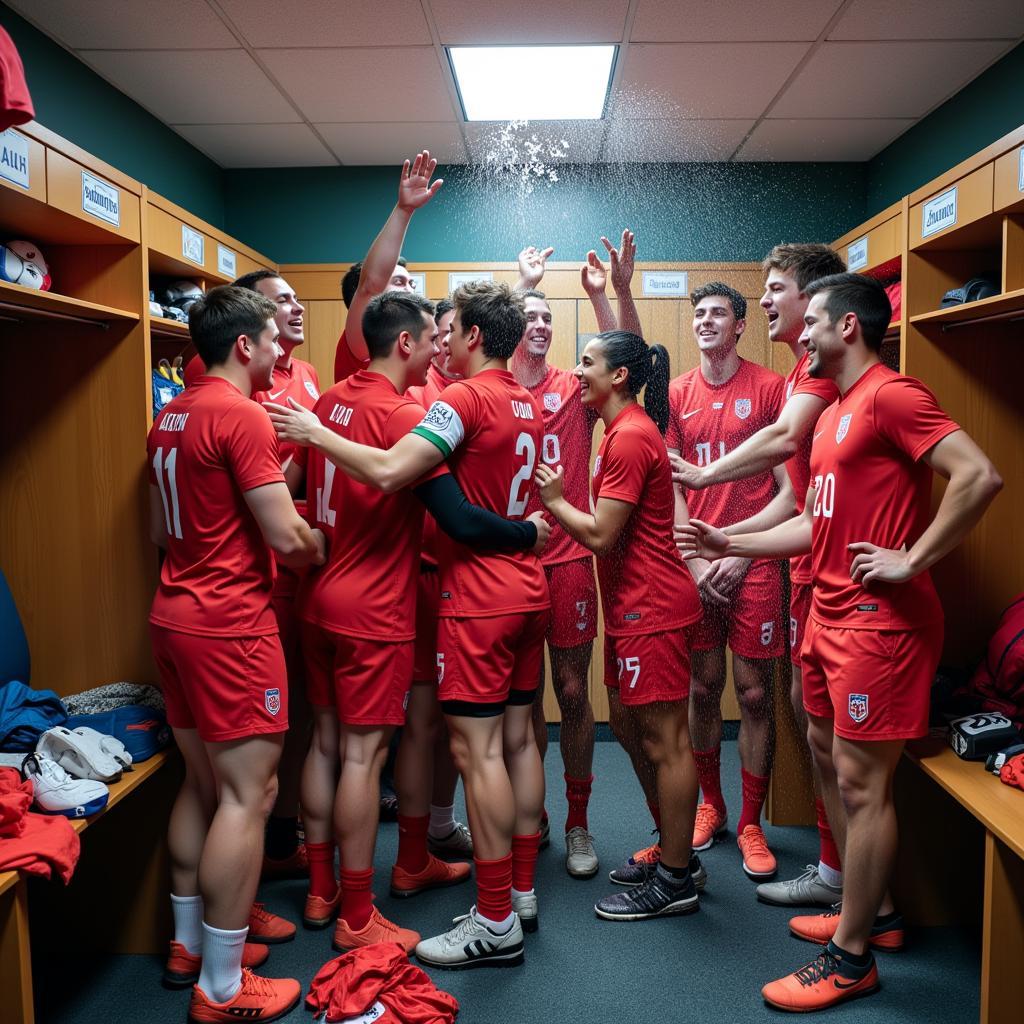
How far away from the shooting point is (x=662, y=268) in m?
4.30

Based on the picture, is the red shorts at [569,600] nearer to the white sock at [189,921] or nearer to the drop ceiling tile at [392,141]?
the white sock at [189,921]

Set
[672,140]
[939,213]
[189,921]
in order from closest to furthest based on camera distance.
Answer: [189,921] < [939,213] < [672,140]

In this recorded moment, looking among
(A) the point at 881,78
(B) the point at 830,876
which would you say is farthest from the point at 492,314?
(A) the point at 881,78

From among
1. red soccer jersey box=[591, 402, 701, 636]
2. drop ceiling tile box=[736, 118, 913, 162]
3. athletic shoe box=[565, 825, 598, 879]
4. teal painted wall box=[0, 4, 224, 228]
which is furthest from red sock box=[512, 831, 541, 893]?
drop ceiling tile box=[736, 118, 913, 162]

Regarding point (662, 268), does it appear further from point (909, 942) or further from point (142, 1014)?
point (142, 1014)

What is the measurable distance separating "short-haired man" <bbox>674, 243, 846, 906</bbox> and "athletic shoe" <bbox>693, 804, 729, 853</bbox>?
0.33 metres

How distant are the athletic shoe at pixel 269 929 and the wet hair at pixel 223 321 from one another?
1.47 metres

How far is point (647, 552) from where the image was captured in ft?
8.16

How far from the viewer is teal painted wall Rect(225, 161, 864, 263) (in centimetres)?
454

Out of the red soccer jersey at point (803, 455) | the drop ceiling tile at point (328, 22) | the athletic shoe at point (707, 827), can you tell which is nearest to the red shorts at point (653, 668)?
the red soccer jersey at point (803, 455)

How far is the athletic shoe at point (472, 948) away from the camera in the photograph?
7.49 feet

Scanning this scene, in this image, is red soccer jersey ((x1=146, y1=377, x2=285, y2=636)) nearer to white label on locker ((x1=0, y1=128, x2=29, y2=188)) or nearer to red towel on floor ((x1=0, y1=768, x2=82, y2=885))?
red towel on floor ((x1=0, y1=768, x2=82, y2=885))

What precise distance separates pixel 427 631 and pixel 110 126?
2.54 metres

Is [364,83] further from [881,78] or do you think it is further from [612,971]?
[612,971]
